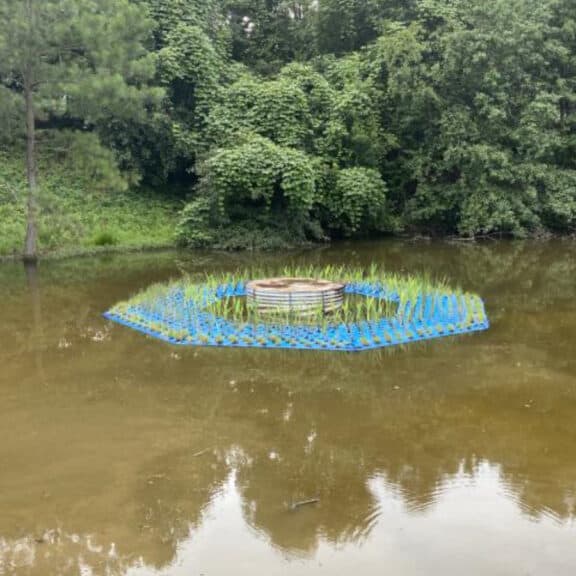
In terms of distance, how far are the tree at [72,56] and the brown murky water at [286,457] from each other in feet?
18.8

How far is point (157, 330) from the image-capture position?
725cm

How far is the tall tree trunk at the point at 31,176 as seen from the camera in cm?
1195

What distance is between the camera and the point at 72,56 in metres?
12.6

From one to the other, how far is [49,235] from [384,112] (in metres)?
9.31

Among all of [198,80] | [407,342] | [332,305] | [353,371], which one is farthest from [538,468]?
[198,80]

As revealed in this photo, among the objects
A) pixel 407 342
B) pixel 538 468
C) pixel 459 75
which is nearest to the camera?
pixel 538 468

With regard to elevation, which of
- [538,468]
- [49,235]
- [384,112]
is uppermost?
[384,112]

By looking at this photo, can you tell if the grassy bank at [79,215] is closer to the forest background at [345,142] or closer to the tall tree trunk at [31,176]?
the forest background at [345,142]

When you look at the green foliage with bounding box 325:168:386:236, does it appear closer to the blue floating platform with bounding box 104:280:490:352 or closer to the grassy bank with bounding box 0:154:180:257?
the grassy bank with bounding box 0:154:180:257

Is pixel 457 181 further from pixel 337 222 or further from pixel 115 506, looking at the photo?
pixel 115 506

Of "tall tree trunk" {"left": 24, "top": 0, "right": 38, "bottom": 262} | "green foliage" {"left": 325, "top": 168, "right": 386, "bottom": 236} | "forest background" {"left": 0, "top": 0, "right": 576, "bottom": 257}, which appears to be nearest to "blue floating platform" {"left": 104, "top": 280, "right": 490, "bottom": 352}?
"tall tree trunk" {"left": 24, "top": 0, "right": 38, "bottom": 262}

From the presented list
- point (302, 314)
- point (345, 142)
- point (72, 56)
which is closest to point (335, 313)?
point (302, 314)

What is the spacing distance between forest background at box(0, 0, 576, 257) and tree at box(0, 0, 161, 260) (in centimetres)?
112

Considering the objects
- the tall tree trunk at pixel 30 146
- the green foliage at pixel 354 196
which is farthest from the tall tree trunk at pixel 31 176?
the green foliage at pixel 354 196
